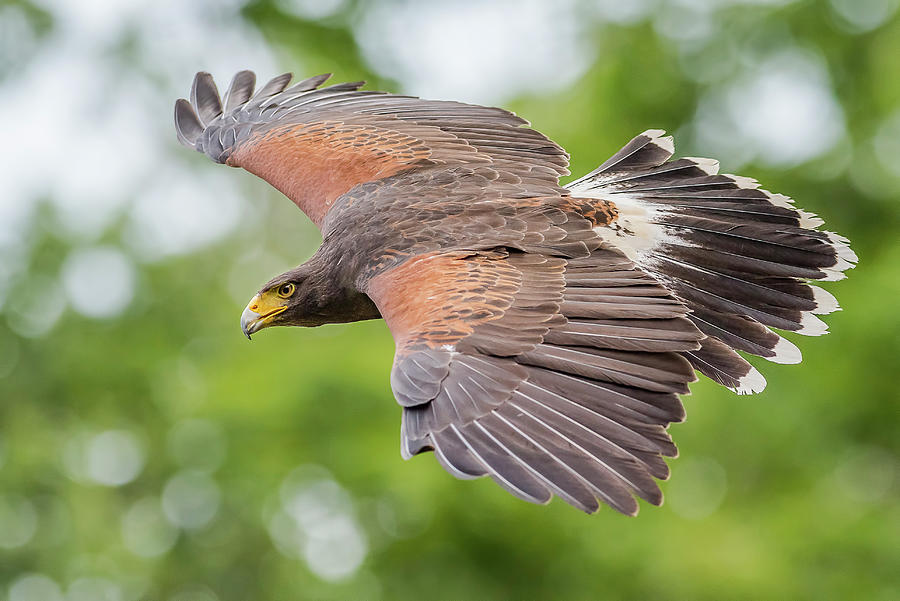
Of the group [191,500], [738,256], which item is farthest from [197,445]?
[738,256]

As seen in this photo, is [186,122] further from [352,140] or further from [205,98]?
[352,140]

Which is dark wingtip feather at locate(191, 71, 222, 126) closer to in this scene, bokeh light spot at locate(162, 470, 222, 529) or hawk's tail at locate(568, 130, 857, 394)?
hawk's tail at locate(568, 130, 857, 394)

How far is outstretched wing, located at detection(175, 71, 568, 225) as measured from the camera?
24.8ft

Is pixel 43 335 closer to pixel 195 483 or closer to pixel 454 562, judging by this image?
pixel 195 483

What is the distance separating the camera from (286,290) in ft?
24.0

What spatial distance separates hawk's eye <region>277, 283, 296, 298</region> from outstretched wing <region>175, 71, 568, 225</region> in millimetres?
579

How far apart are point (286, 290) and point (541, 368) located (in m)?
2.25

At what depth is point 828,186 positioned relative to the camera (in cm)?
1838

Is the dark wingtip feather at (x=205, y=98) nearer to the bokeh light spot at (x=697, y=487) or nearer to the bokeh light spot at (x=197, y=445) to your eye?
the bokeh light spot at (x=697, y=487)

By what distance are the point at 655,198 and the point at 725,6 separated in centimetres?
1411

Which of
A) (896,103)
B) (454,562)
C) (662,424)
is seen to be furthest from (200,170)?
(662,424)

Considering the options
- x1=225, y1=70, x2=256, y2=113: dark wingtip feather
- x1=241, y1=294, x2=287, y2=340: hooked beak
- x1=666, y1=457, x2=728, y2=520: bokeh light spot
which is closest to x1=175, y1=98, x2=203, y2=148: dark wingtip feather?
x1=225, y1=70, x2=256, y2=113: dark wingtip feather

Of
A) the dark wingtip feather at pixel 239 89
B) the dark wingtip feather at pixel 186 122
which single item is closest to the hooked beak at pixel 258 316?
the dark wingtip feather at pixel 186 122

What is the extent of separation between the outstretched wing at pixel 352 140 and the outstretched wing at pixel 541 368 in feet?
3.41
